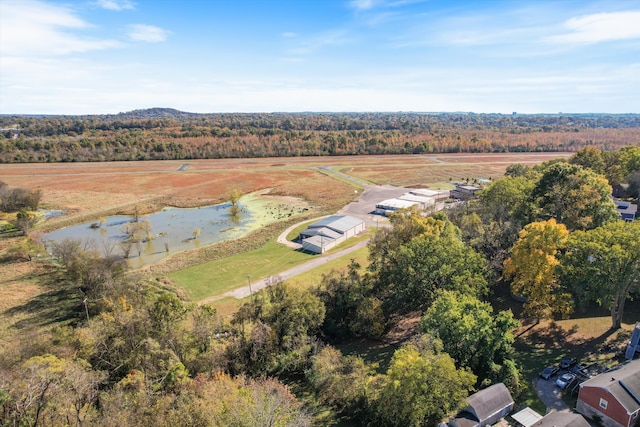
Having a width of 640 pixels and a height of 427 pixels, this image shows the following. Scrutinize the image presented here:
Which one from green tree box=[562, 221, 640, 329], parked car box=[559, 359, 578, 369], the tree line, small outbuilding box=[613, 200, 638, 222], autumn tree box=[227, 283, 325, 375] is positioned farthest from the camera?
small outbuilding box=[613, 200, 638, 222]

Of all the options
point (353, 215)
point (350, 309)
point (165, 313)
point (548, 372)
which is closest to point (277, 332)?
point (350, 309)

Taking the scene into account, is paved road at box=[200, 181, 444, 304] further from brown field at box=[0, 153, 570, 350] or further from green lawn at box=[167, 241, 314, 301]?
brown field at box=[0, 153, 570, 350]

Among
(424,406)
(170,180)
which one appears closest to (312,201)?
(170,180)

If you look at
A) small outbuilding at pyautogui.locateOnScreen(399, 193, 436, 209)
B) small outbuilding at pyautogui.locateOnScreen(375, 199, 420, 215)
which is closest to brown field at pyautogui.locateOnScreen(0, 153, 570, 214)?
small outbuilding at pyautogui.locateOnScreen(375, 199, 420, 215)

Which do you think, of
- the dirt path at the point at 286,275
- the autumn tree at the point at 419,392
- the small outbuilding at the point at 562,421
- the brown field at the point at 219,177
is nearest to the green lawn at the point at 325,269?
the dirt path at the point at 286,275

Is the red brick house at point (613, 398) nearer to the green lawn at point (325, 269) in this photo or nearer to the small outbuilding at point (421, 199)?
the green lawn at point (325, 269)
